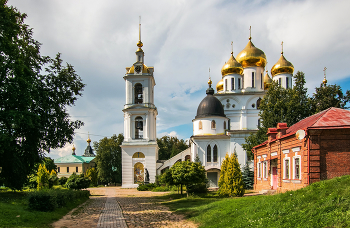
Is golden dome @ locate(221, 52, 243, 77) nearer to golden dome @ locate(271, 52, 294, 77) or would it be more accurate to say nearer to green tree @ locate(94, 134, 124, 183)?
golden dome @ locate(271, 52, 294, 77)

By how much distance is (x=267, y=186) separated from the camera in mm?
21375

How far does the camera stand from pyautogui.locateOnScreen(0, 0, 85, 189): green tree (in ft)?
48.9

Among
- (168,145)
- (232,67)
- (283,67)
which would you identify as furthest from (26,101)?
(168,145)

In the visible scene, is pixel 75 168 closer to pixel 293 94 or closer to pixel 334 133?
pixel 293 94

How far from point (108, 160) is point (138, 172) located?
38.9 feet

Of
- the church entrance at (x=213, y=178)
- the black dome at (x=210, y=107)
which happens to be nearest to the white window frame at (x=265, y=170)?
the church entrance at (x=213, y=178)

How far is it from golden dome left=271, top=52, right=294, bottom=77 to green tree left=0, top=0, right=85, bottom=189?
90.1 feet

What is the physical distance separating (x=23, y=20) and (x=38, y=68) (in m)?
3.02

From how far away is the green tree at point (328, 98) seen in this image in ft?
86.7

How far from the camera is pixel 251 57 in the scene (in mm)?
38875

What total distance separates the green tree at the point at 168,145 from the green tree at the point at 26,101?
41533 mm

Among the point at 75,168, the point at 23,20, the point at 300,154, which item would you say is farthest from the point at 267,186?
the point at 75,168

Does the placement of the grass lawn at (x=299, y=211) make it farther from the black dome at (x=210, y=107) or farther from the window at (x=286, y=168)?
the black dome at (x=210, y=107)

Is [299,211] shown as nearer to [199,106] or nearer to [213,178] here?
[213,178]
